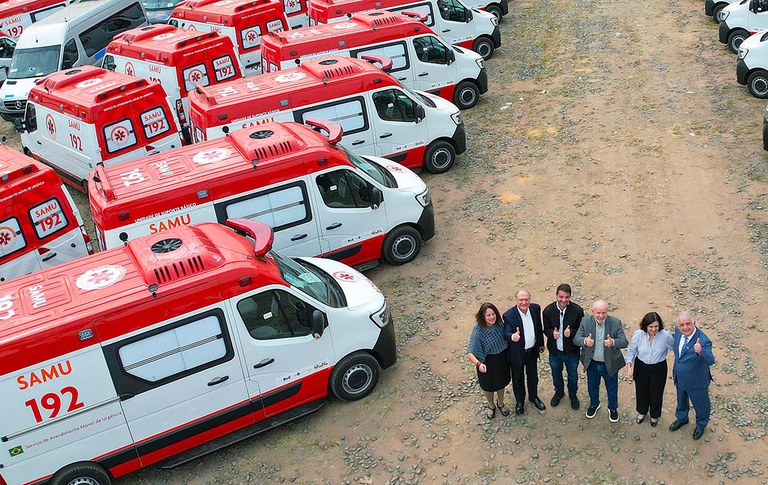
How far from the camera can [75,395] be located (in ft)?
22.7

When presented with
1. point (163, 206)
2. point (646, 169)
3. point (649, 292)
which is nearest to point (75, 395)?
point (163, 206)

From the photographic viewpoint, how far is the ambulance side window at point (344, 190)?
9969 mm

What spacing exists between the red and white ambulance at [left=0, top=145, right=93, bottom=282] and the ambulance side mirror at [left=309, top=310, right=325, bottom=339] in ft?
15.8

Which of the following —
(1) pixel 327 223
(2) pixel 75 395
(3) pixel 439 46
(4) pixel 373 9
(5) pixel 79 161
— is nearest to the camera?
(2) pixel 75 395

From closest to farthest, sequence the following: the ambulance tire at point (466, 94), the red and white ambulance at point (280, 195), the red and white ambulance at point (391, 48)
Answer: the red and white ambulance at point (280, 195) → the red and white ambulance at point (391, 48) → the ambulance tire at point (466, 94)

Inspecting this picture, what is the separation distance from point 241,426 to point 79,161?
776 cm

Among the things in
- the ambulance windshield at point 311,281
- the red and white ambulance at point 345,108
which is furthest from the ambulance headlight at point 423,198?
the ambulance windshield at point 311,281

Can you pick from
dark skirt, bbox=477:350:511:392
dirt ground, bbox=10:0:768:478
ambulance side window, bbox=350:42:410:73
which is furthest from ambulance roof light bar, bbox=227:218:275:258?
ambulance side window, bbox=350:42:410:73

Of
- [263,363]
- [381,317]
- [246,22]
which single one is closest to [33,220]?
[263,363]

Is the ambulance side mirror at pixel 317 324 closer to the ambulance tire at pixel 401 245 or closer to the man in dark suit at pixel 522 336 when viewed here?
the man in dark suit at pixel 522 336

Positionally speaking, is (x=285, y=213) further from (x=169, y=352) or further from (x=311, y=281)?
(x=169, y=352)

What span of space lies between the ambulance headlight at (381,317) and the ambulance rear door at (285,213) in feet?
6.78

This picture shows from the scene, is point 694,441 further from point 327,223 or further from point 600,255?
point 327,223

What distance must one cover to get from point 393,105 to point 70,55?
10.5 m
